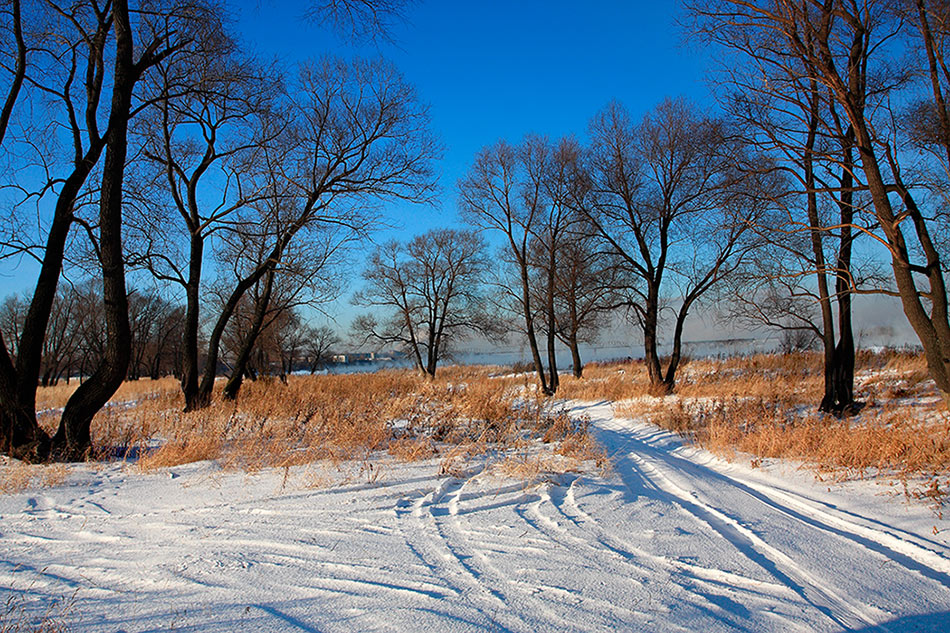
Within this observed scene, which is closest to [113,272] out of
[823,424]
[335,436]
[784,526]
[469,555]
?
[335,436]

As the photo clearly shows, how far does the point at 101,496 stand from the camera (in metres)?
4.56

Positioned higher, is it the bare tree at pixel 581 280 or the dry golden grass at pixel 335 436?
the bare tree at pixel 581 280

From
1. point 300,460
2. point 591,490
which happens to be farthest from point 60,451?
point 591,490

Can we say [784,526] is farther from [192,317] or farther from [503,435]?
[192,317]

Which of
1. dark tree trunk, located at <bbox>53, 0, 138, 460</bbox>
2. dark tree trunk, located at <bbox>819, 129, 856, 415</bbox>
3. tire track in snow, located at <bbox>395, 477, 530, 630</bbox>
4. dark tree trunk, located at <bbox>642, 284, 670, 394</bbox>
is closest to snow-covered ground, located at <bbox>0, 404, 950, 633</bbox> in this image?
tire track in snow, located at <bbox>395, 477, 530, 630</bbox>

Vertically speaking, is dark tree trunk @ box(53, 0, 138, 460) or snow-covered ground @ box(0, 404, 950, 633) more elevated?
dark tree trunk @ box(53, 0, 138, 460)

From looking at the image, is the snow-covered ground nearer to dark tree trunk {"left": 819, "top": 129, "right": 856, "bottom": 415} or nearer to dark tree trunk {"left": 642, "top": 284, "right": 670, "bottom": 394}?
dark tree trunk {"left": 819, "top": 129, "right": 856, "bottom": 415}

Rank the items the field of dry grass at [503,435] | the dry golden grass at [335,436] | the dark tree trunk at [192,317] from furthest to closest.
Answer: the dark tree trunk at [192,317] < the dry golden grass at [335,436] < the field of dry grass at [503,435]

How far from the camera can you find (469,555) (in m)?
3.15

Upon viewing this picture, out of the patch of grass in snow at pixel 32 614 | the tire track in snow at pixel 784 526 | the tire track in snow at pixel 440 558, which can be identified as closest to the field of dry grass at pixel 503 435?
the tire track in snow at pixel 784 526

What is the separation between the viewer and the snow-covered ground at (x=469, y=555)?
7.98 ft

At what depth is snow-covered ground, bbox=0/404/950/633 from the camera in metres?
2.43

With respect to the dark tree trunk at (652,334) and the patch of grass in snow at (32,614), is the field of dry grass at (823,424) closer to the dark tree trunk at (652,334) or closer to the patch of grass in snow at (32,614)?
the dark tree trunk at (652,334)

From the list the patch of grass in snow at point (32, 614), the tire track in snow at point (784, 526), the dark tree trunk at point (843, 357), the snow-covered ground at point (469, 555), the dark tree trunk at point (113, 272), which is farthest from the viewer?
the dark tree trunk at point (843, 357)
